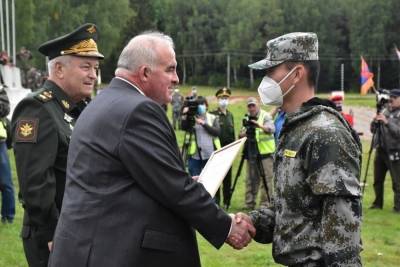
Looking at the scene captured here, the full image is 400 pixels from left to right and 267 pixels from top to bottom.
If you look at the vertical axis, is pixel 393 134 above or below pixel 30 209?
below

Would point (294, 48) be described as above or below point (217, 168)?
above

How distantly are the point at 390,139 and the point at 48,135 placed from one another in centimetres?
765

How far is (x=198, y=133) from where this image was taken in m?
10.4

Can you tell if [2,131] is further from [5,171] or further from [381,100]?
[381,100]

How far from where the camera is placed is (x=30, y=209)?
11.6 ft

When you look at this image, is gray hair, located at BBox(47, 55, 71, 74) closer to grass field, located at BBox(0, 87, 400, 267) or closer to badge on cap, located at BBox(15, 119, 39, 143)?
badge on cap, located at BBox(15, 119, 39, 143)

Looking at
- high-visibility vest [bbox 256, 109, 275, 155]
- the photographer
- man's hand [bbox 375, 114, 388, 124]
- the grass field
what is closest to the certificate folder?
the grass field

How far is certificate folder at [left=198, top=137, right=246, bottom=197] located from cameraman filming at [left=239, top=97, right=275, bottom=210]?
634 cm

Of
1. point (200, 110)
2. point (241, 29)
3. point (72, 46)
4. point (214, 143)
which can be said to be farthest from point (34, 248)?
point (241, 29)

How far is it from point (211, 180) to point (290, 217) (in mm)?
651

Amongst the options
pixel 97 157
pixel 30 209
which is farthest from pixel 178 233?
pixel 30 209

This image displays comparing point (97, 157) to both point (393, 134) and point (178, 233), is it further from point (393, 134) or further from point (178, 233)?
point (393, 134)

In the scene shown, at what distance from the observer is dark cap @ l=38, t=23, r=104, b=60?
12.7ft

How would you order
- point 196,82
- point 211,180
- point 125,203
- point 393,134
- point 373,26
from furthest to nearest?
1. point 196,82
2. point 373,26
3. point 393,134
4. point 211,180
5. point 125,203
